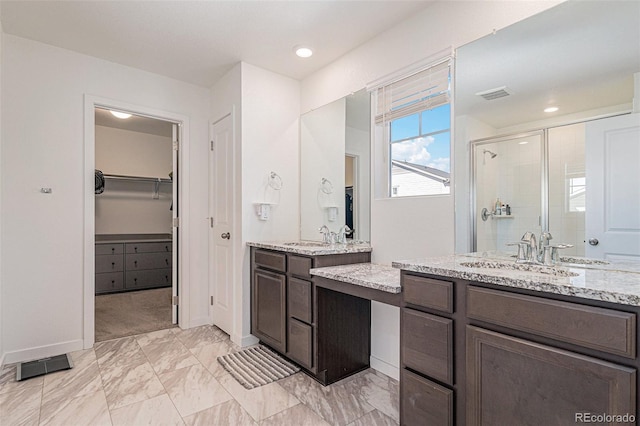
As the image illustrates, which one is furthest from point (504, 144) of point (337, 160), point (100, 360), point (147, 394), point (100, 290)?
point (100, 290)

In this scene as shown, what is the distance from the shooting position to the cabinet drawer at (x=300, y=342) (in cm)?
226

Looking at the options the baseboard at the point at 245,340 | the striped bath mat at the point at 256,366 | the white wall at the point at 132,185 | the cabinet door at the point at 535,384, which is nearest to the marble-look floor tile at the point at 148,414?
the striped bath mat at the point at 256,366

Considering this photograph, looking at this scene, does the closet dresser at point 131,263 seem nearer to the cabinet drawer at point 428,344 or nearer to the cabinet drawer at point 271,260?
the cabinet drawer at point 271,260

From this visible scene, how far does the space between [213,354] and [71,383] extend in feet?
3.09

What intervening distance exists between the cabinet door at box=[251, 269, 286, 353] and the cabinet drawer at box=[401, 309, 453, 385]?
1.17 metres

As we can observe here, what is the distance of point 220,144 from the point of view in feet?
11.0

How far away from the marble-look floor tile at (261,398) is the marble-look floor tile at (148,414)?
0.36 metres

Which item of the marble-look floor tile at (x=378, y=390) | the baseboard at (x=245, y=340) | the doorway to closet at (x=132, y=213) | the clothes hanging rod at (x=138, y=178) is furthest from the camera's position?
the clothes hanging rod at (x=138, y=178)

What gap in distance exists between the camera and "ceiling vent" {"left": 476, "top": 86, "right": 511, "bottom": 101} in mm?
1814

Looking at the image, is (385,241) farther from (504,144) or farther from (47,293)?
(47,293)

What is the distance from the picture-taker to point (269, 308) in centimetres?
269

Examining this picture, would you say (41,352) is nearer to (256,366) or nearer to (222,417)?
(256,366)

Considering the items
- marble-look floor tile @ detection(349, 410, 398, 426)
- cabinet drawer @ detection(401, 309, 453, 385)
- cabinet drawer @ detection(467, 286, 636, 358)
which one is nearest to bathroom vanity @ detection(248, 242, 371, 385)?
marble-look floor tile @ detection(349, 410, 398, 426)

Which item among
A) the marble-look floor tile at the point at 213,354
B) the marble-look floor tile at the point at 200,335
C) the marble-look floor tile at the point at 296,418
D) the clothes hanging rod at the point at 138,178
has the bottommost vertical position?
the marble-look floor tile at the point at 200,335
